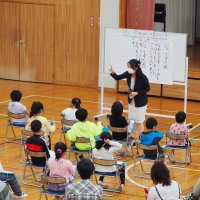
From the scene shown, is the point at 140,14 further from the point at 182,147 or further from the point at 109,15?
the point at 182,147

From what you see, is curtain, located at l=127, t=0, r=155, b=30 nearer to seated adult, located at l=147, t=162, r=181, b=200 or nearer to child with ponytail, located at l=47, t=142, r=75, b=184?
child with ponytail, located at l=47, t=142, r=75, b=184

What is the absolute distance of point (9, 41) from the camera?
885 inches

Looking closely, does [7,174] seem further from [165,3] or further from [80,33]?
[165,3]

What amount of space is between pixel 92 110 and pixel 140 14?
3.44 metres

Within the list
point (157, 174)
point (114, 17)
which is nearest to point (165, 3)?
point (114, 17)

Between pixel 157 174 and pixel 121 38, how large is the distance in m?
8.15

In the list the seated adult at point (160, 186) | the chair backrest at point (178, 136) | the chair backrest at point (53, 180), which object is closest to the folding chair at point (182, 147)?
the chair backrest at point (178, 136)

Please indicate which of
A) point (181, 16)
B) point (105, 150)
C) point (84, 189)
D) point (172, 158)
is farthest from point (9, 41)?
point (84, 189)

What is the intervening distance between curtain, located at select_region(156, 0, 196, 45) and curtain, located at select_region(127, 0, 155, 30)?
3950 mm

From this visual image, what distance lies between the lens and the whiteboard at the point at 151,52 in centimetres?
1617

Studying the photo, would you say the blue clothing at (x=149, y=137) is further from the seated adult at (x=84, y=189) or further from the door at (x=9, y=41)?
the door at (x=9, y=41)

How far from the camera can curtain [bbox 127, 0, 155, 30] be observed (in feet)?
65.2

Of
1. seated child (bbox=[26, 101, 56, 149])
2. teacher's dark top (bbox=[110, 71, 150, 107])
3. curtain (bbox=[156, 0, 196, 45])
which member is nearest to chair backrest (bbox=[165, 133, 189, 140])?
teacher's dark top (bbox=[110, 71, 150, 107])

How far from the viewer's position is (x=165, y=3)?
2484cm
